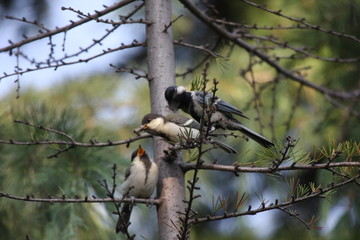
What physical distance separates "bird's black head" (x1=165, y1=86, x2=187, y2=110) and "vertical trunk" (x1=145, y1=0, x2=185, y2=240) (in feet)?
0.22

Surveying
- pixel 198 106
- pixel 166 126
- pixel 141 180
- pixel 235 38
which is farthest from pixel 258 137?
pixel 235 38

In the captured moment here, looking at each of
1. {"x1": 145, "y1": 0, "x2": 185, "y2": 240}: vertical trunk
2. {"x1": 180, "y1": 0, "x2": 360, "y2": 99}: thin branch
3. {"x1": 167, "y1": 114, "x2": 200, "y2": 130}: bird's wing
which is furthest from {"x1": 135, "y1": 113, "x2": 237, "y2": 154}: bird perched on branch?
{"x1": 180, "y1": 0, "x2": 360, "y2": 99}: thin branch

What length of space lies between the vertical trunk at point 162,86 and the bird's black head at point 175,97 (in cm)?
7

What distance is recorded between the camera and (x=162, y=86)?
288cm

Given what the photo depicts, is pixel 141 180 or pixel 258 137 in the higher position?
pixel 258 137

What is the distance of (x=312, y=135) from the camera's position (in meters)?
4.45

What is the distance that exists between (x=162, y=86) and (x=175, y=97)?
0.41 feet

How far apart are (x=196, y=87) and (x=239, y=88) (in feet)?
7.04

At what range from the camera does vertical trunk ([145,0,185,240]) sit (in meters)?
2.59

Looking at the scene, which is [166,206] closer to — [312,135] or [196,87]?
[196,87]

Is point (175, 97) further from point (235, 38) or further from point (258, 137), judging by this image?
point (235, 38)

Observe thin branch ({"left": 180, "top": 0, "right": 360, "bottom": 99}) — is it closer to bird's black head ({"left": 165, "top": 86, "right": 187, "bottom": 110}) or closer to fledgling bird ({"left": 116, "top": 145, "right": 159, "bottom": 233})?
bird's black head ({"left": 165, "top": 86, "right": 187, "bottom": 110})

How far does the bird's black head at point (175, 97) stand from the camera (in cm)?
271

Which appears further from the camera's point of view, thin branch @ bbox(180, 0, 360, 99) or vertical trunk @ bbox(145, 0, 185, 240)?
thin branch @ bbox(180, 0, 360, 99)
